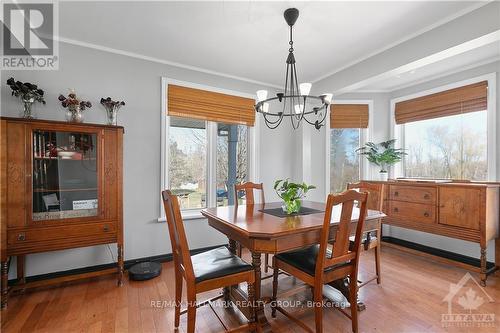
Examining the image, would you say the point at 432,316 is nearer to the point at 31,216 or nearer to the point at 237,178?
the point at 237,178

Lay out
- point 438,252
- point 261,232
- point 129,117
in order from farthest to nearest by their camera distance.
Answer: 1. point 438,252
2. point 129,117
3. point 261,232

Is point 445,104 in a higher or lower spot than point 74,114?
higher

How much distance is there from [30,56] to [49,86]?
1.19 ft

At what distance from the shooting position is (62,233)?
7.47ft

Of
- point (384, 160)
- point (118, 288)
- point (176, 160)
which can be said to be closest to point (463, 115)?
point (384, 160)

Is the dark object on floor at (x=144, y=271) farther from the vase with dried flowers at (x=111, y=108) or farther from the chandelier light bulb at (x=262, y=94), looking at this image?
the chandelier light bulb at (x=262, y=94)

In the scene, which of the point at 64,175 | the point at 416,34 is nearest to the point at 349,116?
the point at 416,34

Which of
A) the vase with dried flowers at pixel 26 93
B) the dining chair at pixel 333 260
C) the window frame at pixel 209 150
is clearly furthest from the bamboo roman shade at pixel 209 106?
the dining chair at pixel 333 260

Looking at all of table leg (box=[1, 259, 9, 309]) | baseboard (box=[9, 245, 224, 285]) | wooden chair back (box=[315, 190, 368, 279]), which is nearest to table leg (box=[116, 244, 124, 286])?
baseboard (box=[9, 245, 224, 285])

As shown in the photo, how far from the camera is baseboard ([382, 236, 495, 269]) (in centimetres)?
292

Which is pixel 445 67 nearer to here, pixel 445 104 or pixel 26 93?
pixel 445 104

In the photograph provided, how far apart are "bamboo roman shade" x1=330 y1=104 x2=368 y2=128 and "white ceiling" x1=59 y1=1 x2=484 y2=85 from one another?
1039 mm

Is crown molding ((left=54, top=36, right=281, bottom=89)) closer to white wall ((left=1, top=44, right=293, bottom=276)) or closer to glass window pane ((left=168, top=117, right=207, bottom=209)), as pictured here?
white wall ((left=1, top=44, right=293, bottom=276))

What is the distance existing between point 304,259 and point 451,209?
2150 millimetres
